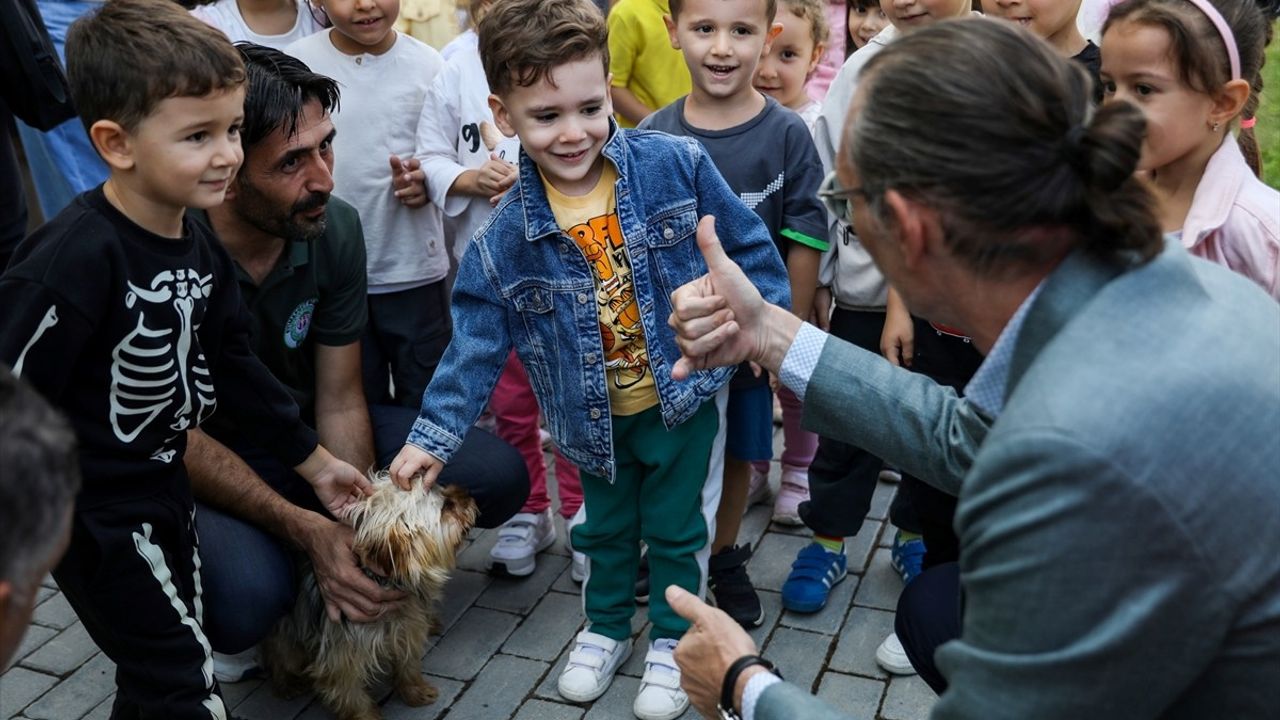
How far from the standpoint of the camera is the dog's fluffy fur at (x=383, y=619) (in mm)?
3223

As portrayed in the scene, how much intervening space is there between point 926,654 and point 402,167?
2505 mm

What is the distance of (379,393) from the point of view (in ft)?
13.8

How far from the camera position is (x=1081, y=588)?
4.98 feet

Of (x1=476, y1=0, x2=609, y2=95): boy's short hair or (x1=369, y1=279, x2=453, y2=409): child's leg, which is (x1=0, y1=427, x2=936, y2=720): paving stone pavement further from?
(x1=476, y1=0, x2=609, y2=95): boy's short hair

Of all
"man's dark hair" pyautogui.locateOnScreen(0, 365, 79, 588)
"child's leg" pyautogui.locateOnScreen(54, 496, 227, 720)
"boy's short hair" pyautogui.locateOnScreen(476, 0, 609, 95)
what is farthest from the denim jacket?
"man's dark hair" pyautogui.locateOnScreen(0, 365, 79, 588)

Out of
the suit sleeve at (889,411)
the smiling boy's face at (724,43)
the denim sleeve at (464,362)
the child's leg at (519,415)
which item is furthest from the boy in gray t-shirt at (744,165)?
the suit sleeve at (889,411)

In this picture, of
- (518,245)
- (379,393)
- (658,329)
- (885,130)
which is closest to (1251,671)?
(885,130)

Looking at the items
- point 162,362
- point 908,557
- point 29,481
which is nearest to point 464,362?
point 162,362

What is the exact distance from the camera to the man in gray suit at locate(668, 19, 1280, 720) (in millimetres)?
1504

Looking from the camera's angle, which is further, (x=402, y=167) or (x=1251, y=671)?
(x=402, y=167)

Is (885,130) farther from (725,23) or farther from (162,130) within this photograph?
(725,23)

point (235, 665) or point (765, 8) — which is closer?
point (235, 665)

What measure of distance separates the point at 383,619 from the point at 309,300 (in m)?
1.01

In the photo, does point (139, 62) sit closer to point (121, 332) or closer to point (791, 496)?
point (121, 332)
